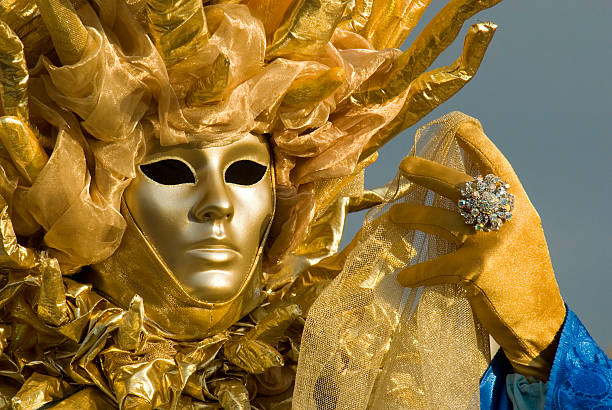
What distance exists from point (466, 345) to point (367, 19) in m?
0.67

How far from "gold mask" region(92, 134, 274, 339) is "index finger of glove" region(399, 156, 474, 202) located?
11.0 inches

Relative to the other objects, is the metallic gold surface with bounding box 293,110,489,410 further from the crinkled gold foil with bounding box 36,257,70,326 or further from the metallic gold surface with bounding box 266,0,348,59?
the crinkled gold foil with bounding box 36,257,70,326

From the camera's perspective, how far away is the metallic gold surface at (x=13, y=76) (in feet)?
5.39

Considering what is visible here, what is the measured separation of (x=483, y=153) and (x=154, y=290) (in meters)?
0.60

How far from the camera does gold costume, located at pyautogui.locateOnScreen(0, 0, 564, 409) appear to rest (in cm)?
173

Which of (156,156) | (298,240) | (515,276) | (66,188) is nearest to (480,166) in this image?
(515,276)

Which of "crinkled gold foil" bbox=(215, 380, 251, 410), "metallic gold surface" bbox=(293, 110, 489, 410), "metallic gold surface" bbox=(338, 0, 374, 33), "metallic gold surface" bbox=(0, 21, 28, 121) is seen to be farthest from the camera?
"metallic gold surface" bbox=(338, 0, 374, 33)

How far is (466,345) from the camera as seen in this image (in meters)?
1.78

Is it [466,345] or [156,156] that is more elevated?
[156,156]

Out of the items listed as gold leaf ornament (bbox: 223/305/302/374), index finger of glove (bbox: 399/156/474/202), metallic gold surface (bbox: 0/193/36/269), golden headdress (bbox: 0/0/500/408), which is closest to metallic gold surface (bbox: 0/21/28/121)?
golden headdress (bbox: 0/0/500/408)

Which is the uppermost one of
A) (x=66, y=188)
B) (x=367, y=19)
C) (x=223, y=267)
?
(x=367, y=19)

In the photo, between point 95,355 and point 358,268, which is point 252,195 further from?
point 95,355

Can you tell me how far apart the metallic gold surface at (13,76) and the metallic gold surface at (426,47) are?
60 cm

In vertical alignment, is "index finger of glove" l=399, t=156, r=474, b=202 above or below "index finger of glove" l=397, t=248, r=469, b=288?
above
